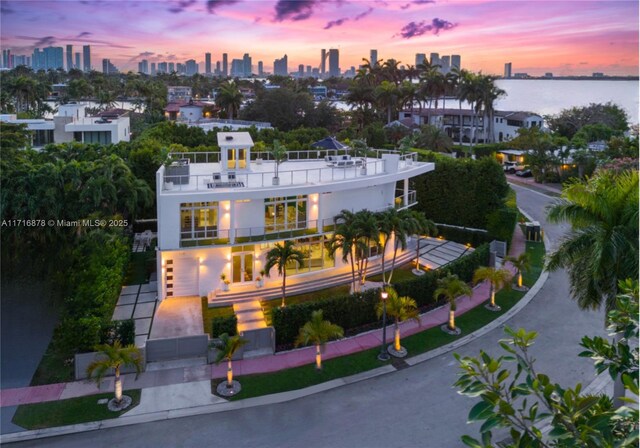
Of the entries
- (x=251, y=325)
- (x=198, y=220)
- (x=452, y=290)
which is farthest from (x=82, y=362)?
(x=452, y=290)

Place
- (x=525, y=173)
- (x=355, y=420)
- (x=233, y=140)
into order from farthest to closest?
(x=525, y=173), (x=233, y=140), (x=355, y=420)

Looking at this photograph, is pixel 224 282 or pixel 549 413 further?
pixel 224 282

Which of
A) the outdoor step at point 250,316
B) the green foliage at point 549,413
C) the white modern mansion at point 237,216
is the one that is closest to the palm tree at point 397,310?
the outdoor step at point 250,316

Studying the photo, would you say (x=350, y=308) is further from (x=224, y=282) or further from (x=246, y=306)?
(x=224, y=282)

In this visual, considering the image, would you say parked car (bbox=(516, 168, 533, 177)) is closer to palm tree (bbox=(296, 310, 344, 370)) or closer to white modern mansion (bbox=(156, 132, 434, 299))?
white modern mansion (bbox=(156, 132, 434, 299))

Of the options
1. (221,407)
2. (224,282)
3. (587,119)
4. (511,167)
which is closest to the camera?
(221,407)

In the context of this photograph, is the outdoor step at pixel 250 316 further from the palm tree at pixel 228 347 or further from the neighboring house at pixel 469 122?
the neighboring house at pixel 469 122

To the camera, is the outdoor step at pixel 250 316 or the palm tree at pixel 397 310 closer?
the palm tree at pixel 397 310

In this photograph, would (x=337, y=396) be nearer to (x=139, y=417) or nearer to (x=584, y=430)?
(x=139, y=417)
